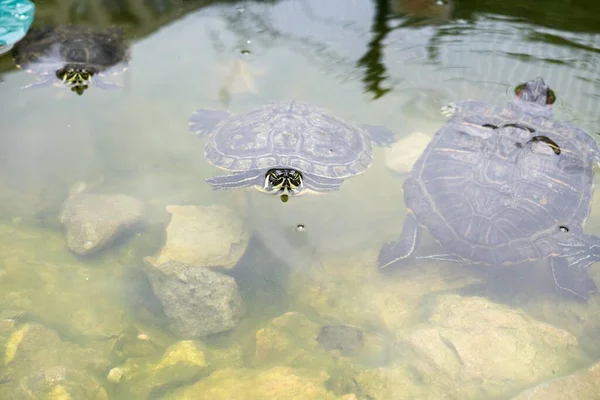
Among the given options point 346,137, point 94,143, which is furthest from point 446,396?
point 94,143

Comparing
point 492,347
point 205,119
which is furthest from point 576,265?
point 205,119

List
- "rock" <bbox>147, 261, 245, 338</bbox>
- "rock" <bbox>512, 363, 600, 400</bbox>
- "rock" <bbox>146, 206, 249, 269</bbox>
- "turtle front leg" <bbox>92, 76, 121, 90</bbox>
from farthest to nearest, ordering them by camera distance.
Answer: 1. "turtle front leg" <bbox>92, 76, 121, 90</bbox>
2. "rock" <bbox>146, 206, 249, 269</bbox>
3. "rock" <bbox>147, 261, 245, 338</bbox>
4. "rock" <bbox>512, 363, 600, 400</bbox>

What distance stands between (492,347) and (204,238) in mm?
1876

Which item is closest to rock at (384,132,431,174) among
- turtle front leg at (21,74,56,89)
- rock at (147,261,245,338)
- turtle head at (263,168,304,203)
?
turtle head at (263,168,304,203)

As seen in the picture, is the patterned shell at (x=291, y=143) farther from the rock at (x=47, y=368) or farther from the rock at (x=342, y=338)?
the rock at (x=47, y=368)

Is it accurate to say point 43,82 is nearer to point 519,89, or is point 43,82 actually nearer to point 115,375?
point 115,375

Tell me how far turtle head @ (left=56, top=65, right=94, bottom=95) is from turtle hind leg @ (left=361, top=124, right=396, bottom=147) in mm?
2501

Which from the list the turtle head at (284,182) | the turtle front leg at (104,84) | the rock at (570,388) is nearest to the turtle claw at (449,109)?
the turtle head at (284,182)

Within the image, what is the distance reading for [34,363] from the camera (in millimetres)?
2602

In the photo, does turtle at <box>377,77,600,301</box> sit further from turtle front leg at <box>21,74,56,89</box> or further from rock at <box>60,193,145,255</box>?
turtle front leg at <box>21,74,56,89</box>

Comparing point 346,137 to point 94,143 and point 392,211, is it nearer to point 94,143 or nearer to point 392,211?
point 392,211

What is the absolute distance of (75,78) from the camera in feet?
14.8

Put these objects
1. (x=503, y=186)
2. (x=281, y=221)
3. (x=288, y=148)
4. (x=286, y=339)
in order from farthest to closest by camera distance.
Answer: (x=288, y=148)
(x=281, y=221)
(x=503, y=186)
(x=286, y=339)

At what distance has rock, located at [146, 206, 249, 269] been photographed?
10.7 feet
